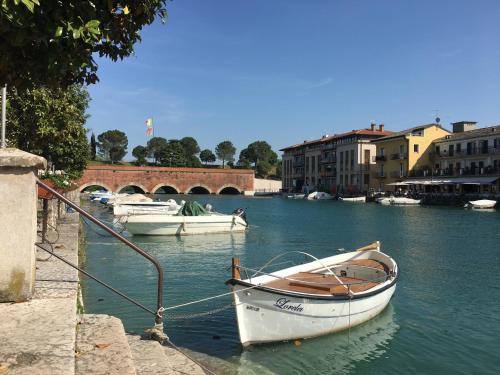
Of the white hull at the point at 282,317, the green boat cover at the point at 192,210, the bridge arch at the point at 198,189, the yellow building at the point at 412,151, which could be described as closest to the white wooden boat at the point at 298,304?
the white hull at the point at 282,317

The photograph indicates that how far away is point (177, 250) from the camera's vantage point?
21.8 metres

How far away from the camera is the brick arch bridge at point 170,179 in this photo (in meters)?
94.9

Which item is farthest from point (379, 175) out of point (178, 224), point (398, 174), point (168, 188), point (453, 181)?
point (178, 224)

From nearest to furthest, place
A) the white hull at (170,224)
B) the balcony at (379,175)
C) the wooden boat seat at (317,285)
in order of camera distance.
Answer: the wooden boat seat at (317,285)
the white hull at (170,224)
the balcony at (379,175)

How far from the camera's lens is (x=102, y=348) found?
491 centimetres

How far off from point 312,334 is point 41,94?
12819 millimetres

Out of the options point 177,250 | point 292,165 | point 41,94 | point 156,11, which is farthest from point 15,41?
point 292,165

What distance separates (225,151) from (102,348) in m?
146

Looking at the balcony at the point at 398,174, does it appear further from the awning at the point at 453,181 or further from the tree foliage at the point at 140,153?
the tree foliage at the point at 140,153

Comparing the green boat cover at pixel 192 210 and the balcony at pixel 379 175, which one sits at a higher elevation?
the balcony at pixel 379 175

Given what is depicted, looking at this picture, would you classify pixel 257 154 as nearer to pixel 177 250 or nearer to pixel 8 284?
pixel 177 250

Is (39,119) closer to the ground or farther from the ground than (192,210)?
farther from the ground

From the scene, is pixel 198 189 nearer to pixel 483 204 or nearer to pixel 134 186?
pixel 134 186

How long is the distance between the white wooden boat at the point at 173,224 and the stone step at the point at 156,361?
20.2 metres
